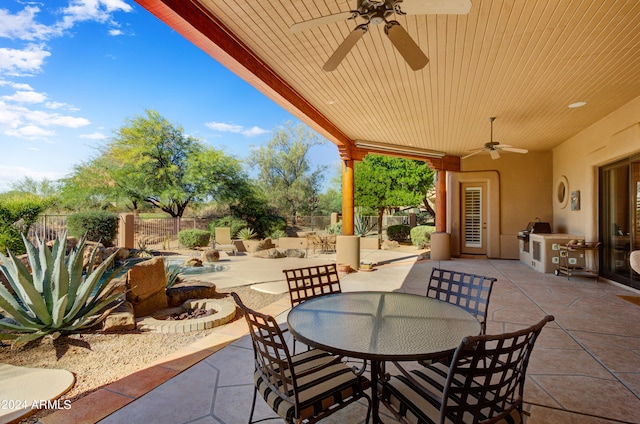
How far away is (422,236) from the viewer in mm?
11836

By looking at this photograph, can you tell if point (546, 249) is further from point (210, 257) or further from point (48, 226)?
point (48, 226)

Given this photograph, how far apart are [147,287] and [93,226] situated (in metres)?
8.07

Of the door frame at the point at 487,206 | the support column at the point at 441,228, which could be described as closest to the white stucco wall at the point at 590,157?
the door frame at the point at 487,206

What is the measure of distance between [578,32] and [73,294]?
5.14m

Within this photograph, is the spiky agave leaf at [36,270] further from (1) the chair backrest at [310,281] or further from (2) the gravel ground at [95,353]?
(1) the chair backrest at [310,281]

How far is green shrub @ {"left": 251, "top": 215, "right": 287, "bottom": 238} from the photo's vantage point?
1499cm

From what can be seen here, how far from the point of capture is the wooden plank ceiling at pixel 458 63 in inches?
98.8

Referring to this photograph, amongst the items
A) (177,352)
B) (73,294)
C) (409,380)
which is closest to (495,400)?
(409,380)

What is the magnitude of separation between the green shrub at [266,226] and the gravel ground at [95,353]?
11.9 m

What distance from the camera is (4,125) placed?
3266 centimetres

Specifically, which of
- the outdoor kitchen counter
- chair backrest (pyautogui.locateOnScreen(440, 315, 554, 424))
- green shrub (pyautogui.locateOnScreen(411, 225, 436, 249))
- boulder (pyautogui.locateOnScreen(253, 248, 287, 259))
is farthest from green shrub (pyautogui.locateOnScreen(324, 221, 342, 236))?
chair backrest (pyautogui.locateOnScreen(440, 315, 554, 424))

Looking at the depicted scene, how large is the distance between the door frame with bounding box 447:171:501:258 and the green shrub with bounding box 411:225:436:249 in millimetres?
2696

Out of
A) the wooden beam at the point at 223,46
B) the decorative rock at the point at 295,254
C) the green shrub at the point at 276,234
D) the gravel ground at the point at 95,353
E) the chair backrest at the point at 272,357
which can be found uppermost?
the wooden beam at the point at 223,46

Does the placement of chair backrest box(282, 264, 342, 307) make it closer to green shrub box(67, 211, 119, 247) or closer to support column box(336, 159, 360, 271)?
support column box(336, 159, 360, 271)
